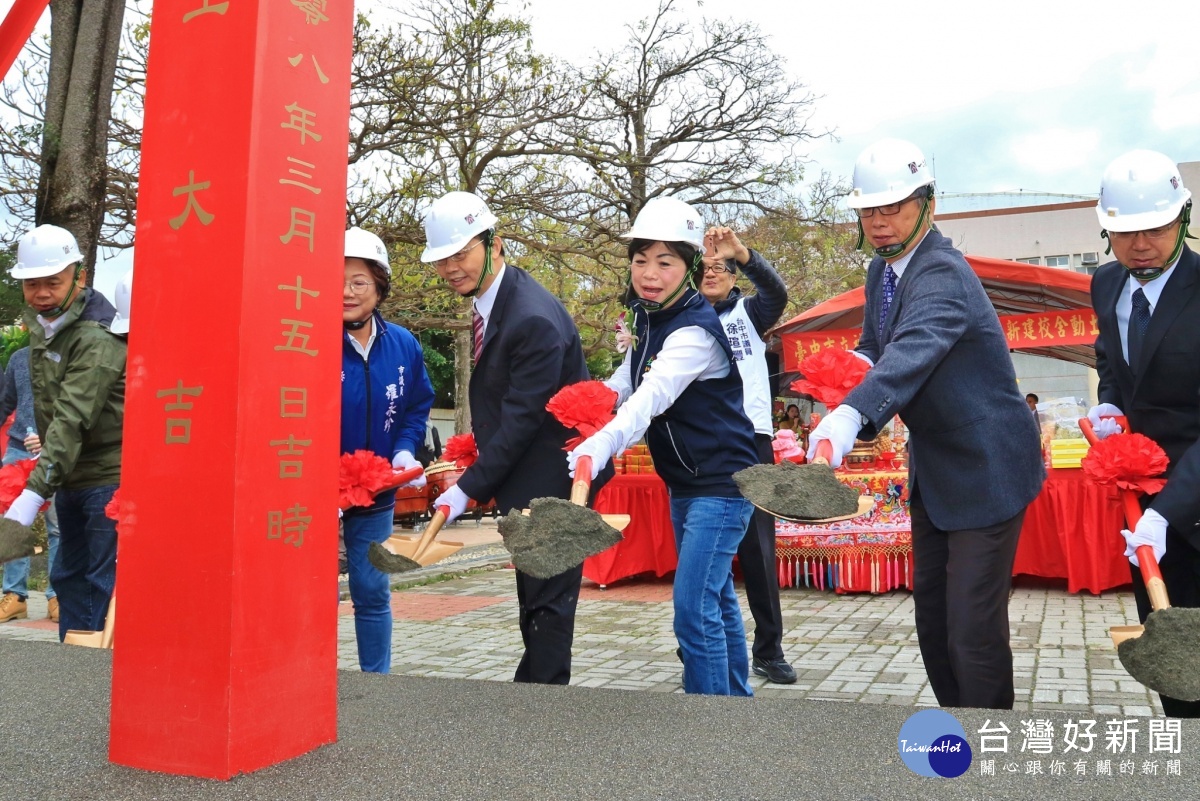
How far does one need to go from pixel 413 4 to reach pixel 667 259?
33.3 ft

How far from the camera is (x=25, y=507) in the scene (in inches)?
149

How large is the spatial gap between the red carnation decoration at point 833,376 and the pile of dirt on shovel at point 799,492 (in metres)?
0.27

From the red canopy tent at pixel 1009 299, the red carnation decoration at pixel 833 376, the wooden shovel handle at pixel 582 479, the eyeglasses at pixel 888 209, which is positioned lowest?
the wooden shovel handle at pixel 582 479

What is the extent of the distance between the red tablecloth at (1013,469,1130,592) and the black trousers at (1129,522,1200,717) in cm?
475

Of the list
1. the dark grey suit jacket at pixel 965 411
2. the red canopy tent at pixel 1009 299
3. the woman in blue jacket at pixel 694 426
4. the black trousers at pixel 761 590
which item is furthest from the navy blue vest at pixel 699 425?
the red canopy tent at pixel 1009 299

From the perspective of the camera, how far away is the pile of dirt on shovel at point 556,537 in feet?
8.87

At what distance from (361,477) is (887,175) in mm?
2123

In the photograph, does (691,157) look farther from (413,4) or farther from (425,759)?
(425,759)

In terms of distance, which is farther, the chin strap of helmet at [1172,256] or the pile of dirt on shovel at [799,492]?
the chin strap of helmet at [1172,256]

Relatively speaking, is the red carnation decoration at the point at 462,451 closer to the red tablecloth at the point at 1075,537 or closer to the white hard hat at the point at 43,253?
the white hard hat at the point at 43,253

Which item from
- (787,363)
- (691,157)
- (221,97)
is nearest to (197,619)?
(221,97)

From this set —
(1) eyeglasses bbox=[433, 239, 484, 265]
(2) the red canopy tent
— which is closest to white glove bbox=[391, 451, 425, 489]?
(1) eyeglasses bbox=[433, 239, 484, 265]

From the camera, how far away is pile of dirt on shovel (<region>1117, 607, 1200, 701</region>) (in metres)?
2.45

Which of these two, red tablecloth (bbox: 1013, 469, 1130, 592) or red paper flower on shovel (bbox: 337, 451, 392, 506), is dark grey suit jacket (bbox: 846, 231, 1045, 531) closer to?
red paper flower on shovel (bbox: 337, 451, 392, 506)
